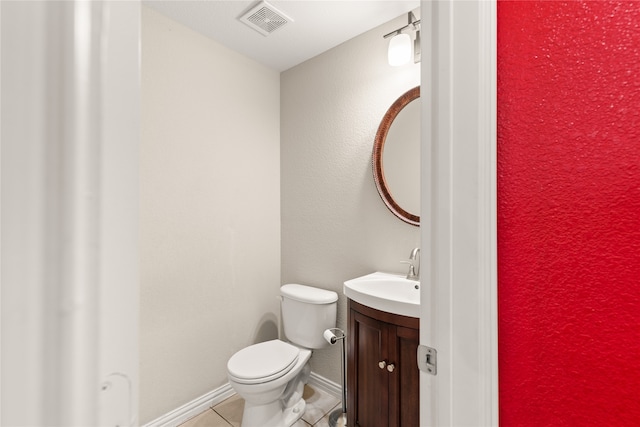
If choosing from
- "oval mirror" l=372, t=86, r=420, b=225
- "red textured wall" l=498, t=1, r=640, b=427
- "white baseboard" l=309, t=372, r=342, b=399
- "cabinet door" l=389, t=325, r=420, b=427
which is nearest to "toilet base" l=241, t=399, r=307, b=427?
"white baseboard" l=309, t=372, r=342, b=399

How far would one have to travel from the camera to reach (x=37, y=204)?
0.69ft

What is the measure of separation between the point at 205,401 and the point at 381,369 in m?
1.22

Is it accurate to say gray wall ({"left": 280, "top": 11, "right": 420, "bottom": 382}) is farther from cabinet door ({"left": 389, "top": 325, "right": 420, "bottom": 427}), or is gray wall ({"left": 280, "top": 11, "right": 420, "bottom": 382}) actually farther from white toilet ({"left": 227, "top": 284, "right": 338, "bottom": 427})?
cabinet door ({"left": 389, "top": 325, "right": 420, "bottom": 427})

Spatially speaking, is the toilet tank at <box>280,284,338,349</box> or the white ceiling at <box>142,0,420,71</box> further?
the toilet tank at <box>280,284,338,349</box>

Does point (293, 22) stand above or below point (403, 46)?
above

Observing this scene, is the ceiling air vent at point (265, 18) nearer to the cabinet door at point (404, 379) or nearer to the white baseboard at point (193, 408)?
the cabinet door at point (404, 379)

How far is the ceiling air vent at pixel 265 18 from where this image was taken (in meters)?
1.72

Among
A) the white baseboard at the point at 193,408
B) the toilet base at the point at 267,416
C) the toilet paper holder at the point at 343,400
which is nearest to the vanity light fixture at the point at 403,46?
the toilet paper holder at the point at 343,400

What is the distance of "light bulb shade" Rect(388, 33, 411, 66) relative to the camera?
1.67 m

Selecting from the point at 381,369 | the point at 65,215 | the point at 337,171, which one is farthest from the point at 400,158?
the point at 65,215

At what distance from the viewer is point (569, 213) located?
634 millimetres

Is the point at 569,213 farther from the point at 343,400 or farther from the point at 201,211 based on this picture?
the point at 201,211

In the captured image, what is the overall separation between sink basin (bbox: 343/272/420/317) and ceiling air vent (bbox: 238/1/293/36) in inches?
58.4

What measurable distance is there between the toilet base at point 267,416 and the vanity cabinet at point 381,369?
15.6 inches
